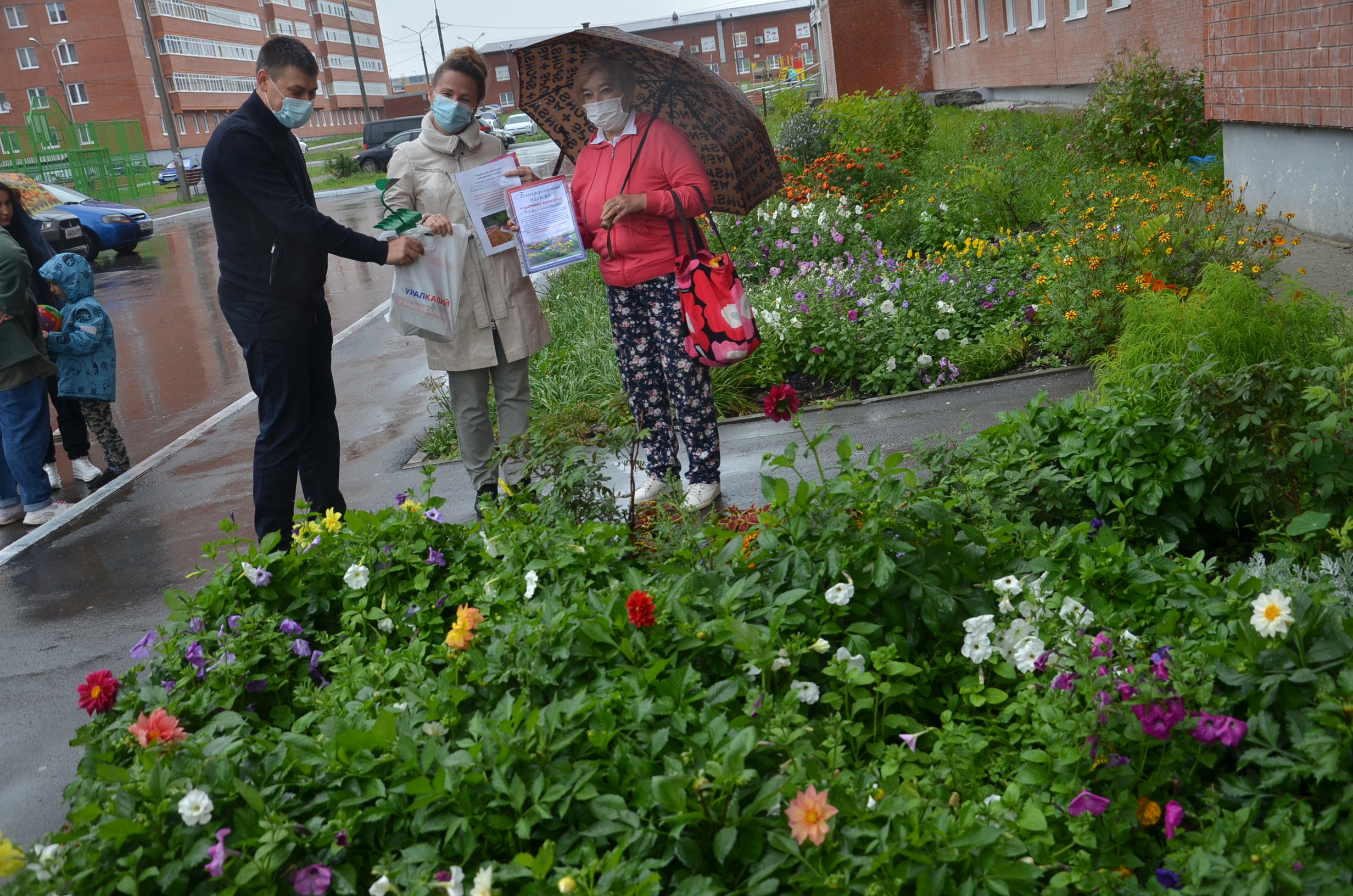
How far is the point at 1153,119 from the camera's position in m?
11.4

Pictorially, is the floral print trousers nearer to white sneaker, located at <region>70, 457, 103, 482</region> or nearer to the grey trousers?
the grey trousers

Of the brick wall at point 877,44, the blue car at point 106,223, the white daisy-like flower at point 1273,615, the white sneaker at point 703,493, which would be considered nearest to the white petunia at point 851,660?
the white daisy-like flower at point 1273,615

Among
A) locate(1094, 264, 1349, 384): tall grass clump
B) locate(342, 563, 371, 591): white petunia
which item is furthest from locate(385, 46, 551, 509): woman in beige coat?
locate(1094, 264, 1349, 384): tall grass clump

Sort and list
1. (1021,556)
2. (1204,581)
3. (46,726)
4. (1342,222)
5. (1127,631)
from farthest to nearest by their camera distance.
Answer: (1342,222) → (46,726) → (1021,556) → (1204,581) → (1127,631)

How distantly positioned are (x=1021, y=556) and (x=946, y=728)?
2.37ft

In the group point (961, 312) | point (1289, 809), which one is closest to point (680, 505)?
point (1289, 809)

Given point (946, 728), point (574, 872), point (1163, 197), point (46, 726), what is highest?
point (1163, 197)

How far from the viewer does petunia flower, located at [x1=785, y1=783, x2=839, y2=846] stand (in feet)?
6.28

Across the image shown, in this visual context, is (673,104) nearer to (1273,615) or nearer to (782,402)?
(782,402)

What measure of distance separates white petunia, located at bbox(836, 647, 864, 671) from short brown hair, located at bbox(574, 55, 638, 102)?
2.79 metres

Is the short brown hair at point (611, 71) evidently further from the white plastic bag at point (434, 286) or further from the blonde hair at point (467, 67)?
the white plastic bag at point (434, 286)

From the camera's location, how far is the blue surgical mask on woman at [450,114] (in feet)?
14.7

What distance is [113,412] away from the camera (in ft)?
30.4

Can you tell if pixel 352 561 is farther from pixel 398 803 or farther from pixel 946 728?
pixel 946 728
